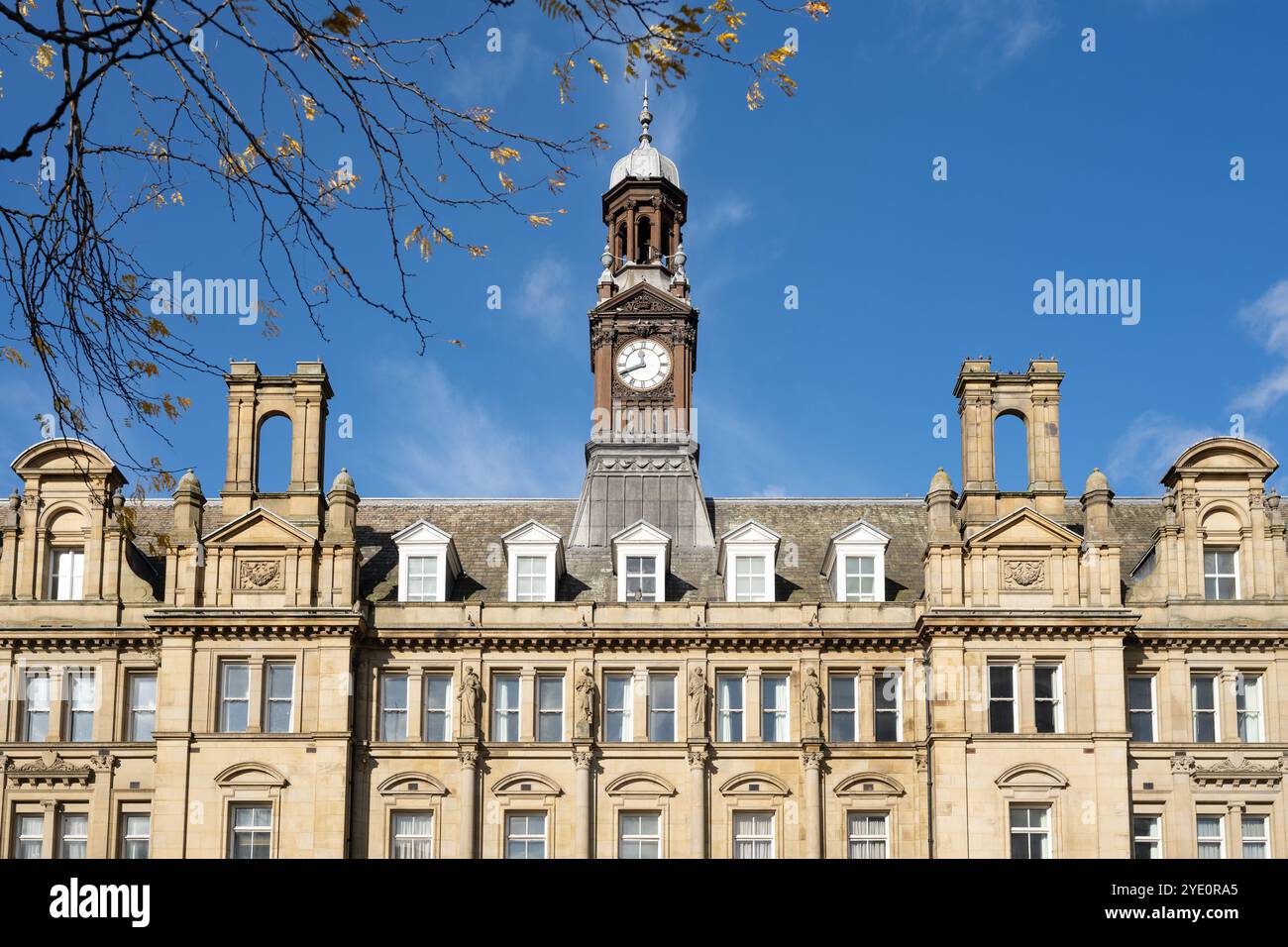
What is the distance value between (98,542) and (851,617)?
2006 centimetres

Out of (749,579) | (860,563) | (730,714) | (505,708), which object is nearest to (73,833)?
(505,708)

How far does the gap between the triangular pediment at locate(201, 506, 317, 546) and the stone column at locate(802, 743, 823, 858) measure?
13970 mm

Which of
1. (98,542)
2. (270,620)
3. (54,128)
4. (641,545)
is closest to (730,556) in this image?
(641,545)

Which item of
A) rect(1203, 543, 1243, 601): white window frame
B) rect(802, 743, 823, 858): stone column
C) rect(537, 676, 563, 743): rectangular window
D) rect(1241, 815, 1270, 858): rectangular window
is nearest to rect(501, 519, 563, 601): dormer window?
rect(537, 676, 563, 743): rectangular window

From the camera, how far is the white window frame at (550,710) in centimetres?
4975

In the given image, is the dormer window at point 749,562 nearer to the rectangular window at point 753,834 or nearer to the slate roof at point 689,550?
the slate roof at point 689,550

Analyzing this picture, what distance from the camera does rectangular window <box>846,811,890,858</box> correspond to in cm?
4891

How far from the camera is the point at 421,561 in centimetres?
5159

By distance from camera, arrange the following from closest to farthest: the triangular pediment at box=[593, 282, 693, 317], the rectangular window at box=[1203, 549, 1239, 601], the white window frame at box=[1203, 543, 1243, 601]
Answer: the white window frame at box=[1203, 543, 1243, 601], the rectangular window at box=[1203, 549, 1239, 601], the triangular pediment at box=[593, 282, 693, 317]

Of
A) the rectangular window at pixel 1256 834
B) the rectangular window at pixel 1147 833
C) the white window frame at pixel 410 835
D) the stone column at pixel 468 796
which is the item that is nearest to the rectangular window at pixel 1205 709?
the rectangular window at pixel 1256 834

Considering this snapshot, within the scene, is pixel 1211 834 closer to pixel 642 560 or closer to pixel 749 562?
pixel 749 562

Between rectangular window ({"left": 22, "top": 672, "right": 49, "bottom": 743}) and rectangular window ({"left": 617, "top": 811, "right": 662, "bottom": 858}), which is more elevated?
rectangular window ({"left": 22, "top": 672, "right": 49, "bottom": 743})

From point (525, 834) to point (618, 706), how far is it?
407cm

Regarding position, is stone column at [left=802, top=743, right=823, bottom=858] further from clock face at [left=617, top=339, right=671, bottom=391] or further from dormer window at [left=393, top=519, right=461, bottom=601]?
clock face at [left=617, top=339, right=671, bottom=391]
